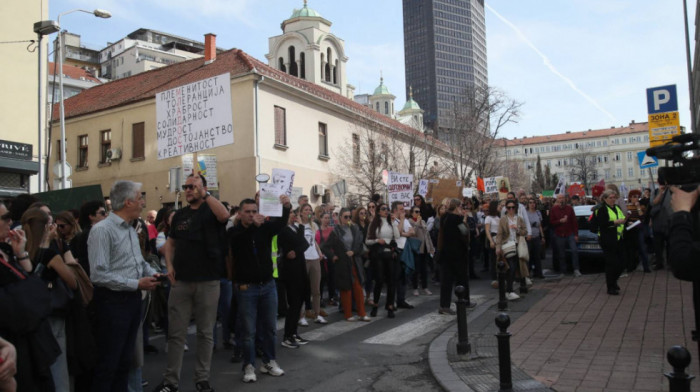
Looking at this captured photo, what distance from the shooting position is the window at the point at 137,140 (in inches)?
1203

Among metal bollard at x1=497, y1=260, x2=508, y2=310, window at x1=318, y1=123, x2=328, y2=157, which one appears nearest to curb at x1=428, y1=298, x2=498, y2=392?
metal bollard at x1=497, y1=260, x2=508, y2=310

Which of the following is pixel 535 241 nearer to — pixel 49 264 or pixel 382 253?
pixel 382 253

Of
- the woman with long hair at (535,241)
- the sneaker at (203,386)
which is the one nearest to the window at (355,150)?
the woman with long hair at (535,241)

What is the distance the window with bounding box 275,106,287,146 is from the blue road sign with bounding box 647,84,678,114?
18.4m

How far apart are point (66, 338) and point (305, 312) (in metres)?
5.79

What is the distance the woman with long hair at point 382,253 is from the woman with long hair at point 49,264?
6.23 m

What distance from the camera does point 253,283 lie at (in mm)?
6332

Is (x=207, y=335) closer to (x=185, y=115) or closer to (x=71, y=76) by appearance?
(x=185, y=115)

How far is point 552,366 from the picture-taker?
616 centimetres

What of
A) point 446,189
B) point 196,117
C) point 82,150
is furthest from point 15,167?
point 82,150

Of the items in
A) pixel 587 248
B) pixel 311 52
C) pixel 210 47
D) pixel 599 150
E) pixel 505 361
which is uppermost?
pixel 599 150

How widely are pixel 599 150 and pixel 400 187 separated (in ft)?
430

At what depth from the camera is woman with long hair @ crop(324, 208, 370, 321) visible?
970 cm

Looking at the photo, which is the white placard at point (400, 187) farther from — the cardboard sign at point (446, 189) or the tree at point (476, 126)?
the tree at point (476, 126)
